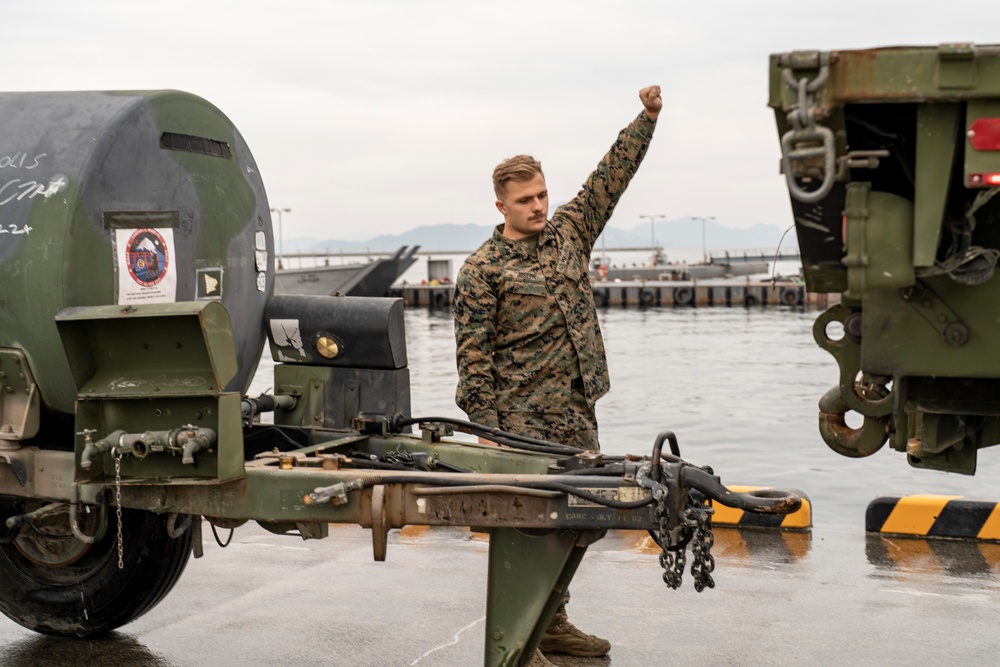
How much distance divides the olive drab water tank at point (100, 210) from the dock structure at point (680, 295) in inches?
1973

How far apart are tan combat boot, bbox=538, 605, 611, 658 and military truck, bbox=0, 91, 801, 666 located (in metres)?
0.83

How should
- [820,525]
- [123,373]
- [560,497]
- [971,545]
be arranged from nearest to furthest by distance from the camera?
[560,497]
[123,373]
[971,545]
[820,525]

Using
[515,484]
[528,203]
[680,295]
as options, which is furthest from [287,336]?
[680,295]

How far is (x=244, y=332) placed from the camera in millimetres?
5461

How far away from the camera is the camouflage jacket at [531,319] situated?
4801 mm

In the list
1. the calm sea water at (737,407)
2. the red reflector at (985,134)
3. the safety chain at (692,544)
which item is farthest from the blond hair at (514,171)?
the calm sea water at (737,407)

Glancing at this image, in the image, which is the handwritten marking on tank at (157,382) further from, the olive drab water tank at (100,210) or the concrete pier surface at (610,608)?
the concrete pier surface at (610,608)

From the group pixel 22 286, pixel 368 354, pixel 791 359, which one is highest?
pixel 22 286

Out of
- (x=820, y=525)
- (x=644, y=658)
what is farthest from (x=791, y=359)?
(x=644, y=658)

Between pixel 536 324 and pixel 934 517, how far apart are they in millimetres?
3237

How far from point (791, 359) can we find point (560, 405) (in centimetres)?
2370

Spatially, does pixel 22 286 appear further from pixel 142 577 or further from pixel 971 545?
pixel 971 545

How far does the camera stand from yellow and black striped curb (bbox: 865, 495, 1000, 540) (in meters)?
6.80

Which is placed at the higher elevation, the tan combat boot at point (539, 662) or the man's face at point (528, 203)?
the man's face at point (528, 203)
